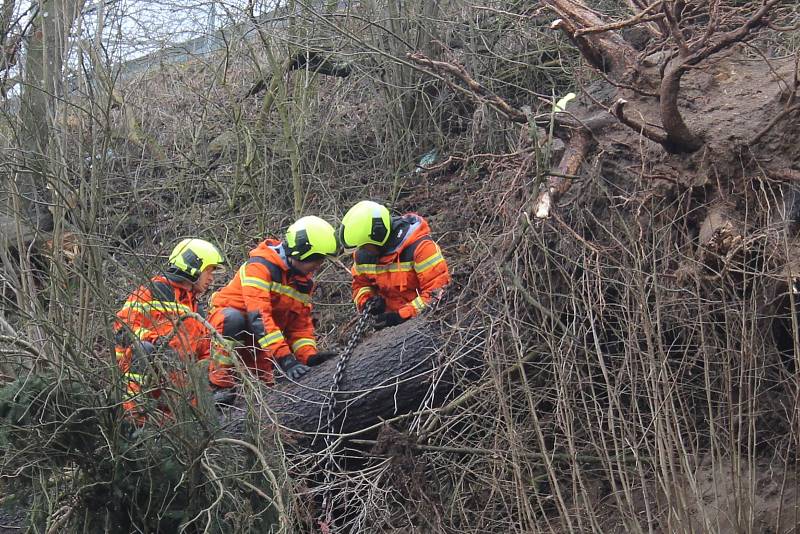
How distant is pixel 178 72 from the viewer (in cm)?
1111

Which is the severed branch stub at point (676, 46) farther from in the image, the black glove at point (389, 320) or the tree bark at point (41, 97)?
the tree bark at point (41, 97)

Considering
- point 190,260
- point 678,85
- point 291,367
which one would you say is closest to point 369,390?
point 291,367

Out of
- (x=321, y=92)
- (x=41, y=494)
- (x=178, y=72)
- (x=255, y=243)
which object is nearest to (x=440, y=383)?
(x=41, y=494)

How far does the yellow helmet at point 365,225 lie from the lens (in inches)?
256

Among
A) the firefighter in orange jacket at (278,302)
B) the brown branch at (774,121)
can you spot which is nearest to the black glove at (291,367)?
the firefighter in orange jacket at (278,302)

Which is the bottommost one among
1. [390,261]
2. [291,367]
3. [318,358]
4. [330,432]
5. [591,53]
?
[330,432]

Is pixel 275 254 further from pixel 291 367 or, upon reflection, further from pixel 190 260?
pixel 291 367

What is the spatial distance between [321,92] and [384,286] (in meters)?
4.83

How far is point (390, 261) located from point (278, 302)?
0.88 meters

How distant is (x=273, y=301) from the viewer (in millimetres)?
6727

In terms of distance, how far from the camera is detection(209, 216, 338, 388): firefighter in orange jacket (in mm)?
6305

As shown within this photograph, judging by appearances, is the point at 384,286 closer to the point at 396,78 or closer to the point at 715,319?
the point at 715,319

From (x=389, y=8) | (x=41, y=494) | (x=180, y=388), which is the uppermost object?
(x=389, y=8)

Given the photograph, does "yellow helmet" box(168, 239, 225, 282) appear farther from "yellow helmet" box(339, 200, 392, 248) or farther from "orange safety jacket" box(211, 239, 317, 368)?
"yellow helmet" box(339, 200, 392, 248)
